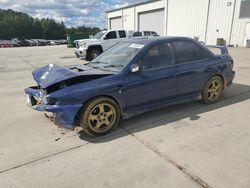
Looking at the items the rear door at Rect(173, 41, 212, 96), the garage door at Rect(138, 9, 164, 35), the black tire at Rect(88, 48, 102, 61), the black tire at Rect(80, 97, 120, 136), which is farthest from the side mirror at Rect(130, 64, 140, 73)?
the garage door at Rect(138, 9, 164, 35)

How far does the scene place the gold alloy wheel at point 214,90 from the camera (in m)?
4.99

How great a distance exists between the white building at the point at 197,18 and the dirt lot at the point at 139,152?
18.1 metres

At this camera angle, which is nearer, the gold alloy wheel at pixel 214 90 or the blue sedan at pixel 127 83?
the blue sedan at pixel 127 83

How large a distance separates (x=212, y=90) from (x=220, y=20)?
61.7 feet

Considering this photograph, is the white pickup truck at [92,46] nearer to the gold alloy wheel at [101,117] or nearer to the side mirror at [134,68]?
the side mirror at [134,68]

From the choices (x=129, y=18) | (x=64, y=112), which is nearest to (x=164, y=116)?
(x=64, y=112)

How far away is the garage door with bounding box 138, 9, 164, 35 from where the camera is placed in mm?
28720

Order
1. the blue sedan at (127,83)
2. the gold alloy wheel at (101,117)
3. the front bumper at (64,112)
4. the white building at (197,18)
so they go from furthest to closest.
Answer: the white building at (197,18) → the gold alloy wheel at (101,117) → the blue sedan at (127,83) → the front bumper at (64,112)

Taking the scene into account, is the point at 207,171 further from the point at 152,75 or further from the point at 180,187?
the point at 152,75

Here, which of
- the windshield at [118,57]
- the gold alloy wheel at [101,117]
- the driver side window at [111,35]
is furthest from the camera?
the driver side window at [111,35]

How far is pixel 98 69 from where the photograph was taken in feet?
13.5

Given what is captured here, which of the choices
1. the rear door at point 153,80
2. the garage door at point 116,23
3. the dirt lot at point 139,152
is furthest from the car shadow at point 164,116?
the garage door at point 116,23

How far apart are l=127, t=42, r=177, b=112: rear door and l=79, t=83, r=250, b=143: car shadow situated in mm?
307

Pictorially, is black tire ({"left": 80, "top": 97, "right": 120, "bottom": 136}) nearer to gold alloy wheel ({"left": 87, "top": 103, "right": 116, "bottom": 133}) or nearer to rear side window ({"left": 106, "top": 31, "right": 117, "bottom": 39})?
gold alloy wheel ({"left": 87, "top": 103, "right": 116, "bottom": 133})
